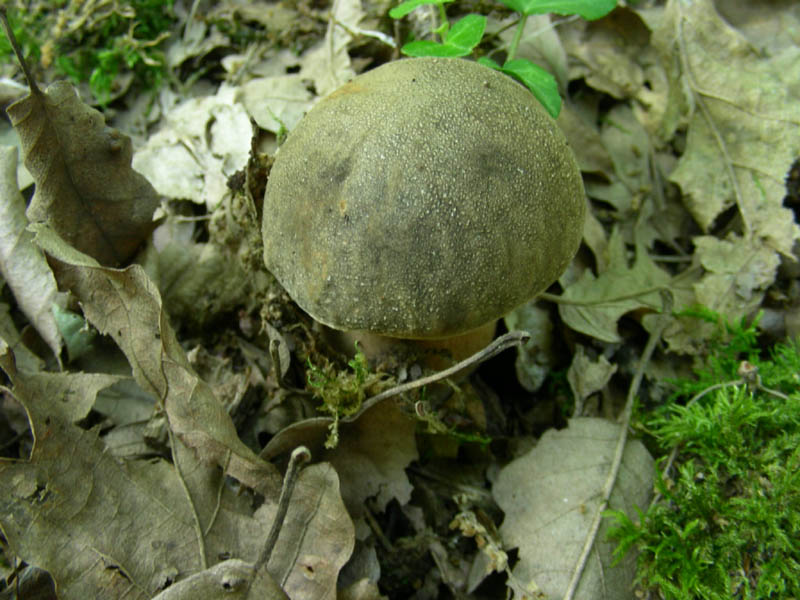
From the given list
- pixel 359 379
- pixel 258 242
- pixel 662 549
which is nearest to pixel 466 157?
pixel 359 379

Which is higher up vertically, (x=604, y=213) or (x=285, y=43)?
(x=285, y=43)

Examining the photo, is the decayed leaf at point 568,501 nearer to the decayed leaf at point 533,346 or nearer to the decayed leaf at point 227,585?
the decayed leaf at point 533,346

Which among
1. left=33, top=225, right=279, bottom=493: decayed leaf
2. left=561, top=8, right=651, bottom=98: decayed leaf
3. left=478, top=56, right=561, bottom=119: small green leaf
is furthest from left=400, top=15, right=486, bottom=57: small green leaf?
left=33, top=225, right=279, bottom=493: decayed leaf

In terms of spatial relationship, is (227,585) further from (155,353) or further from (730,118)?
(730,118)

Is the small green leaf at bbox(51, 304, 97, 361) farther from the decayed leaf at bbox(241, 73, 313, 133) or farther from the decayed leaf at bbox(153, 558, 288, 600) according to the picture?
the decayed leaf at bbox(241, 73, 313, 133)

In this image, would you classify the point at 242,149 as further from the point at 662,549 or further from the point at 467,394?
the point at 662,549

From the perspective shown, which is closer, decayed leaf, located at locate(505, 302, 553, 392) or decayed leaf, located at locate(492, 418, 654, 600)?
decayed leaf, located at locate(492, 418, 654, 600)
